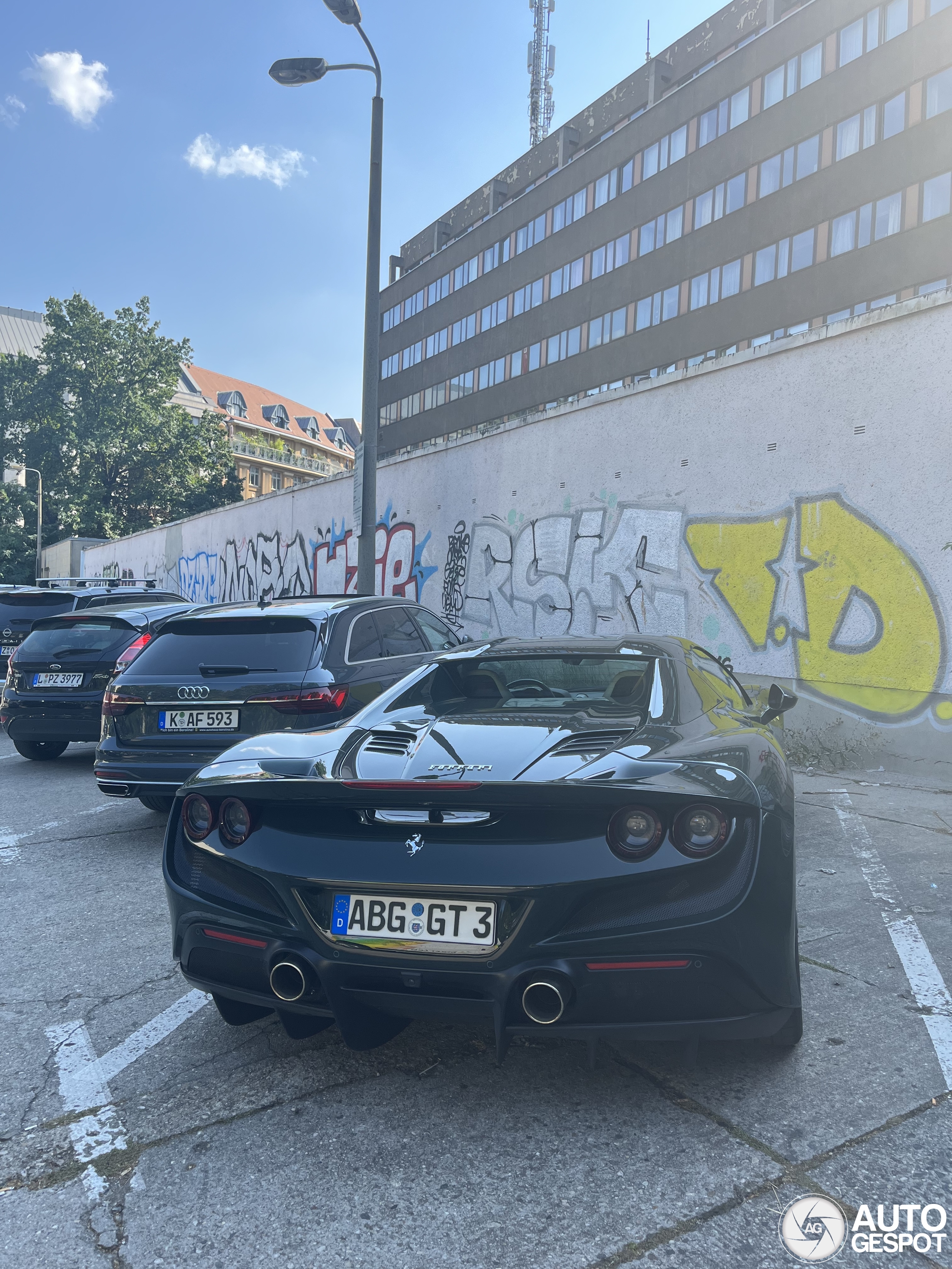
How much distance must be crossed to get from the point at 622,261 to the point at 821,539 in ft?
121

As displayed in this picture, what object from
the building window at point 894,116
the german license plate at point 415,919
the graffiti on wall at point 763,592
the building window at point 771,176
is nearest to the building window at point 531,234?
the building window at point 771,176

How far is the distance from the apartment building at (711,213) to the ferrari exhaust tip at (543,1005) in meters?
20.7

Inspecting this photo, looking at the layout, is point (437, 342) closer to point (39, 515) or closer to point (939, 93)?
point (39, 515)

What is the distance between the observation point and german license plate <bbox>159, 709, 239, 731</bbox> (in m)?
5.47

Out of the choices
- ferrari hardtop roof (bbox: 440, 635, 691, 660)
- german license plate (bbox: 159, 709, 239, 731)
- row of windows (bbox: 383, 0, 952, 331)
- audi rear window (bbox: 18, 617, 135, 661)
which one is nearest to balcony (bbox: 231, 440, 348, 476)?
row of windows (bbox: 383, 0, 952, 331)

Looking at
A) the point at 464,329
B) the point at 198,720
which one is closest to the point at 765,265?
the point at 464,329

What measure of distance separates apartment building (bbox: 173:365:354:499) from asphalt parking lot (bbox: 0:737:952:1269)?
270 ft

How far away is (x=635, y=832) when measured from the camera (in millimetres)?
2305

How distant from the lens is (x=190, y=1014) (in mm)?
3168

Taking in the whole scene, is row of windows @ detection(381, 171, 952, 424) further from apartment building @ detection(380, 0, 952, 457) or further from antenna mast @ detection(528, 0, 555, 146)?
antenna mast @ detection(528, 0, 555, 146)

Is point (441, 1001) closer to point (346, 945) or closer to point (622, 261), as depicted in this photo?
point (346, 945)

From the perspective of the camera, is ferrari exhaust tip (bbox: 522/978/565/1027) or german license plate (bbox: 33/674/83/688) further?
german license plate (bbox: 33/674/83/688)

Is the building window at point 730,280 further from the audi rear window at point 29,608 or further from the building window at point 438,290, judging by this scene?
the audi rear window at point 29,608

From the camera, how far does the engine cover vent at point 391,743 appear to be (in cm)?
278
